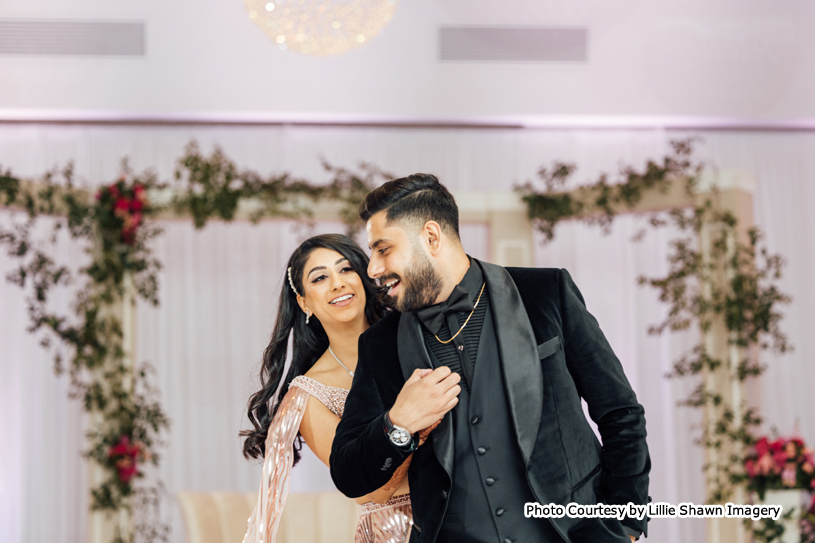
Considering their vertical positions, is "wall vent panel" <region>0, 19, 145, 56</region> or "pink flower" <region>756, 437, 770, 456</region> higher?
"wall vent panel" <region>0, 19, 145, 56</region>

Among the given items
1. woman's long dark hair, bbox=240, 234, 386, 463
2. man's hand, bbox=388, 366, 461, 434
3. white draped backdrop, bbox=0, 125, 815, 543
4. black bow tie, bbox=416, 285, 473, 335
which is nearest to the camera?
man's hand, bbox=388, 366, 461, 434

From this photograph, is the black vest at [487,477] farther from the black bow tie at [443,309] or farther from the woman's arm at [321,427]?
the woman's arm at [321,427]

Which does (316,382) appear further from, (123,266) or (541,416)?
(123,266)

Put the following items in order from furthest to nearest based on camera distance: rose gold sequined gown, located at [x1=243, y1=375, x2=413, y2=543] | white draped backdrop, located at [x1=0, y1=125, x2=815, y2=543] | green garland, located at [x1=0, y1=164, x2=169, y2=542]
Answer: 1. white draped backdrop, located at [x1=0, y1=125, x2=815, y2=543]
2. green garland, located at [x1=0, y1=164, x2=169, y2=542]
3. rose gold sequined gown, located at [x1=243, y1=375, x2=413, y2=543]

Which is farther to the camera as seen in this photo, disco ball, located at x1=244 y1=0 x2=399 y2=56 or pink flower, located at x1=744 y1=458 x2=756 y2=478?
pink flower, located at x1=744 y1=458 x2=756 y2=478

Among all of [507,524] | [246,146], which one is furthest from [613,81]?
[507,524]

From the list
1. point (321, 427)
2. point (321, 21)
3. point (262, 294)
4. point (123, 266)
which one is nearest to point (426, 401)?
point (321, 427)

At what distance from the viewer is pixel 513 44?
6.47 metres

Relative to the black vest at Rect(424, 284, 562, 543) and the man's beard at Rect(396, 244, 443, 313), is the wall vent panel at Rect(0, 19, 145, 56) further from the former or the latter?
the black vest at Rect(424, 284, 562, 543)

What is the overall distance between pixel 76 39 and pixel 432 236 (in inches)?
224

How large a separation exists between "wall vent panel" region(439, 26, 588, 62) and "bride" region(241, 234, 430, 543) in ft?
14.2

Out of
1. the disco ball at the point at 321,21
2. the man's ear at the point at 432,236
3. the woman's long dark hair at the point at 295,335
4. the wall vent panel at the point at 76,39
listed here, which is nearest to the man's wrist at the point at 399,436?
the man's ear at the point at 432,236

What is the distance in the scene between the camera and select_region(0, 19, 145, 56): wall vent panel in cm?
632

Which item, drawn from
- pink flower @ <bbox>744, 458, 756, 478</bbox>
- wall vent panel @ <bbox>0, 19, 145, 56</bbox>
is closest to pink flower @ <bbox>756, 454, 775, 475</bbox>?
pink flower @ <bbox>744, 458, 756, 478</bbox>
